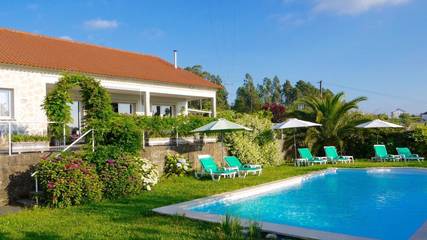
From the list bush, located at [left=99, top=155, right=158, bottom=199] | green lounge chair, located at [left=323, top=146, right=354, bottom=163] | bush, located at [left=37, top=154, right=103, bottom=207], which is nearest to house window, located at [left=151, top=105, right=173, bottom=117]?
green lounge chair, located at [left=323, top=146, right=354, bottom=163]

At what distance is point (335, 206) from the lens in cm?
1236

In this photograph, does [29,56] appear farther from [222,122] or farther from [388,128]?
[388,128]

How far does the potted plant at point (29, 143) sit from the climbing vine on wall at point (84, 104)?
0.43 meters

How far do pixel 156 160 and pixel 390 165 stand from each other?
1264 centimetres

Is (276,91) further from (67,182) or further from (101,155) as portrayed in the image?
(67,182)

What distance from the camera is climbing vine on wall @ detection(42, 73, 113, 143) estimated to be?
13734 millimetres

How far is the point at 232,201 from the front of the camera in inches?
492

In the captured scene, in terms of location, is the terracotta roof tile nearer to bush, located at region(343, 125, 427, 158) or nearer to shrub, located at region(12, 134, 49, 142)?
shrub, located at region(12, 134, 49, 142)

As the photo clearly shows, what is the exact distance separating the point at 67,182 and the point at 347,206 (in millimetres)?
8135

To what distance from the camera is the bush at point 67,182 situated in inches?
432

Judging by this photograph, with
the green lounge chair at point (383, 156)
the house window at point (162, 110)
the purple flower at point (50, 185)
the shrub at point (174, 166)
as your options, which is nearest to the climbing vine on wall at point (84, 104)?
the purple flower at point (50, 185)

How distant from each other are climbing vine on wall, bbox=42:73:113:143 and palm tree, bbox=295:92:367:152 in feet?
49.5

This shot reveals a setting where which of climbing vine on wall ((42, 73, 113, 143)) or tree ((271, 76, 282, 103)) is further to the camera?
A: tree ((271, 76, 282, 103))

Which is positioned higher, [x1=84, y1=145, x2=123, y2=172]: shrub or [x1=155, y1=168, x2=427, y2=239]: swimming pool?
[x1=84, y1=145, x2=123, y2=172]: shrub
